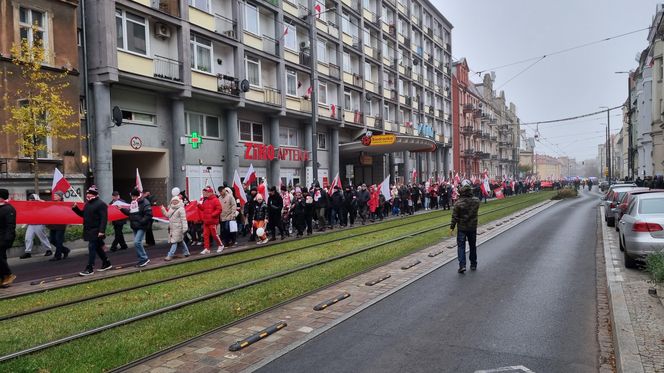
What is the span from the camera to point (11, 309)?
7.20 m

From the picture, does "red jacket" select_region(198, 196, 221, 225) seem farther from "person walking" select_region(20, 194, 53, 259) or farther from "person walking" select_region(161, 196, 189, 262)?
"person walking" select_region(20, 194, 53, 259)

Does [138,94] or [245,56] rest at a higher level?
[245,56]

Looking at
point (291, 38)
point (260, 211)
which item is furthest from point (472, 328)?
point (291, 38)

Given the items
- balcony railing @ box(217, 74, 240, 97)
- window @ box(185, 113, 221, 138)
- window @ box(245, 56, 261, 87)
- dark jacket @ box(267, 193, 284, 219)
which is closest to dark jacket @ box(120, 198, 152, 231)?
dark jacket @ box(267, 193, 284, 219)

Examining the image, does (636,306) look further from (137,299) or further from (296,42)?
(296,42)

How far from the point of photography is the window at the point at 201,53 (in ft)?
76.2

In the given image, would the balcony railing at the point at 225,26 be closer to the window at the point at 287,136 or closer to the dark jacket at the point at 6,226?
the window at the point at 287,136

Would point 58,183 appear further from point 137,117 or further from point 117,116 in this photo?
point 137,117

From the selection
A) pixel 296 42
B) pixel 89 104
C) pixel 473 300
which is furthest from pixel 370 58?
pixel 473 300

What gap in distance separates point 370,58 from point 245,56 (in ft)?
55.1

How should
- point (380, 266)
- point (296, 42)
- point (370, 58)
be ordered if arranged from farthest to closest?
point (370, 58)
point (296, 42)
point (380, 266)

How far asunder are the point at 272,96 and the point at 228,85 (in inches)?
153

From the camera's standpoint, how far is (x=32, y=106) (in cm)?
1478

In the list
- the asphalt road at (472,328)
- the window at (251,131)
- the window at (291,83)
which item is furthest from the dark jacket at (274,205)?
the window at (291,83)
